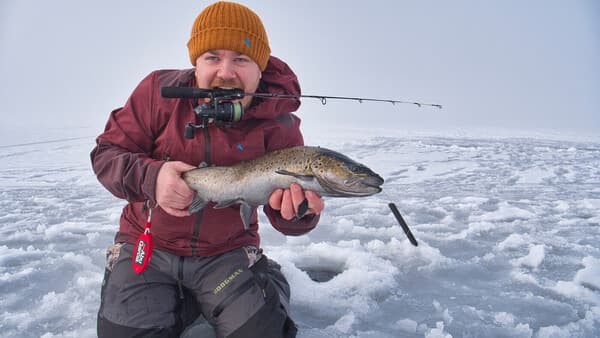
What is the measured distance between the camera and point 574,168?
318 inches

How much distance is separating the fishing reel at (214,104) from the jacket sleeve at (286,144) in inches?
16.9

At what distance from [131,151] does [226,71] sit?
0.75 metres

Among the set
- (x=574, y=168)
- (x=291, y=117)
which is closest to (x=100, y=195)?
(x=291, y=117)

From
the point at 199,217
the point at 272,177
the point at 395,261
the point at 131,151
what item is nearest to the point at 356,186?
the point at 272,177

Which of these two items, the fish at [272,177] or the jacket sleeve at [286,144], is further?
the jacket sleeve at [286,144]

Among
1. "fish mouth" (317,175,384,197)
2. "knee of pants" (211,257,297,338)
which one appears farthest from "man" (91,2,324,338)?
"fish mouth" (317,175,384,197)

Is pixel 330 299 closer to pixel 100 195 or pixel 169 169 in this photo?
pixel 169 169

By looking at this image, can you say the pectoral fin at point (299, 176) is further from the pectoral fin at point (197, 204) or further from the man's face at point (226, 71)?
the man's face at point (226, 71)

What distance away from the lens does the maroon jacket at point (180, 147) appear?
220 centimetres

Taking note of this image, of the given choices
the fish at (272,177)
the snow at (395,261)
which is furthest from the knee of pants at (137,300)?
the fish at (272,177)

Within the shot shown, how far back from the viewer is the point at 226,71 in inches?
87.0

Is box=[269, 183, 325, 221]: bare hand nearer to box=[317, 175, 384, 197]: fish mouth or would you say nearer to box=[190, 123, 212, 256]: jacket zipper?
box=[317, 175, 384, 197]: fish mouth

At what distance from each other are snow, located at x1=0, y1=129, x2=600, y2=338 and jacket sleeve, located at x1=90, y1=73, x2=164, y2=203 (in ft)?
2.95

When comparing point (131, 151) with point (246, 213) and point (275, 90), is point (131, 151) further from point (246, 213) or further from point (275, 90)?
point (275, 90)
